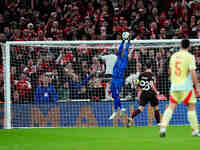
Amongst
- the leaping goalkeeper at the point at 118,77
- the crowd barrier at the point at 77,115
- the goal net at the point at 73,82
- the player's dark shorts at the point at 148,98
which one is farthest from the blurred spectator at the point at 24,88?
the player's dark shorts at the point at 148,98

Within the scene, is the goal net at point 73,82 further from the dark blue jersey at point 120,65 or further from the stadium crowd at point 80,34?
the dark blue jersey at point 120,65

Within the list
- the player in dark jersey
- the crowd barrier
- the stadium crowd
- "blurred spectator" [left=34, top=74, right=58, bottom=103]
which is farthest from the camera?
the stadium crowd

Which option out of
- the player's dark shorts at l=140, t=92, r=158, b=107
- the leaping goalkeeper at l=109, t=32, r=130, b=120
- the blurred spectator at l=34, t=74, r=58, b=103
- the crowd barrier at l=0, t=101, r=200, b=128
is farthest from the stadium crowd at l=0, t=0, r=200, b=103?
the player's dark shorts at l=140, t=92, r=158, b=107

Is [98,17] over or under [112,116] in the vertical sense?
over

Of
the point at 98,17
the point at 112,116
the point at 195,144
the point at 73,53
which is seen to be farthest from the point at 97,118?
the point at 195,144

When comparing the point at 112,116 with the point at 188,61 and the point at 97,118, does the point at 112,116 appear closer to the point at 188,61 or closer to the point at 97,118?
the point at 97,118

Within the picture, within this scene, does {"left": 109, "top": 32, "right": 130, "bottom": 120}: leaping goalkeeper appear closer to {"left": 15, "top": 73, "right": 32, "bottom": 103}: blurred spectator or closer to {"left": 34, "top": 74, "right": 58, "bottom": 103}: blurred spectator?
{"left": 34, "top": 74, "right": 58, "bottom": 103}: blurred spectator

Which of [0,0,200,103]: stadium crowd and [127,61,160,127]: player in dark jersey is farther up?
[0,0,200,103]: stadium crowd

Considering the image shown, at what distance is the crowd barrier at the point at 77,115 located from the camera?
15320mm

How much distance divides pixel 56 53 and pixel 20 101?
7.04ft

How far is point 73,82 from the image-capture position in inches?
624

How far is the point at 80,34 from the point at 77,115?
457 cm

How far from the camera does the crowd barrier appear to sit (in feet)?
50.3

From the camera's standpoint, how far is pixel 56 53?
16.5m
